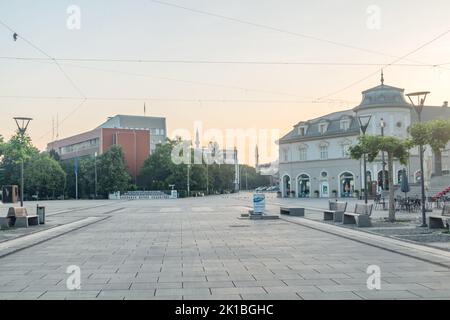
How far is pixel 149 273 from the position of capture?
10055 millimetres

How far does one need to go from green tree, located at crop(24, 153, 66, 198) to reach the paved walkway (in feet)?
239

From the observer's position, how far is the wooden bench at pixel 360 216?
19.9 m

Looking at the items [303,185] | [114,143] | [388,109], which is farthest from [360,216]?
[114,143]

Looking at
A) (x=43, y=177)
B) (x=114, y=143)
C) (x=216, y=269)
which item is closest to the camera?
(x=216, y=269)

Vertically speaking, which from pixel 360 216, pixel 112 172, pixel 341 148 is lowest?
pixel 360 216

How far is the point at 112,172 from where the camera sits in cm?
8350

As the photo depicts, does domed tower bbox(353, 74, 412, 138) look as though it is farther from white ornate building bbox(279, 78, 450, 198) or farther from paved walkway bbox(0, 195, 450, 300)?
paved walkway bbox(0, 195, 450, 300)

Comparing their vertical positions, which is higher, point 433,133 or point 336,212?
point 433,133

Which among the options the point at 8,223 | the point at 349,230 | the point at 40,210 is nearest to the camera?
the point at 349,230

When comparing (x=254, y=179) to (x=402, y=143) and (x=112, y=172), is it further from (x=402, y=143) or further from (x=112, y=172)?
(x=402, y=143)

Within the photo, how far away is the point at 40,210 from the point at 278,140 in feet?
191

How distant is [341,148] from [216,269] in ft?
200

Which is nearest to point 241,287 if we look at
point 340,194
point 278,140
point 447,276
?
point 447,276
